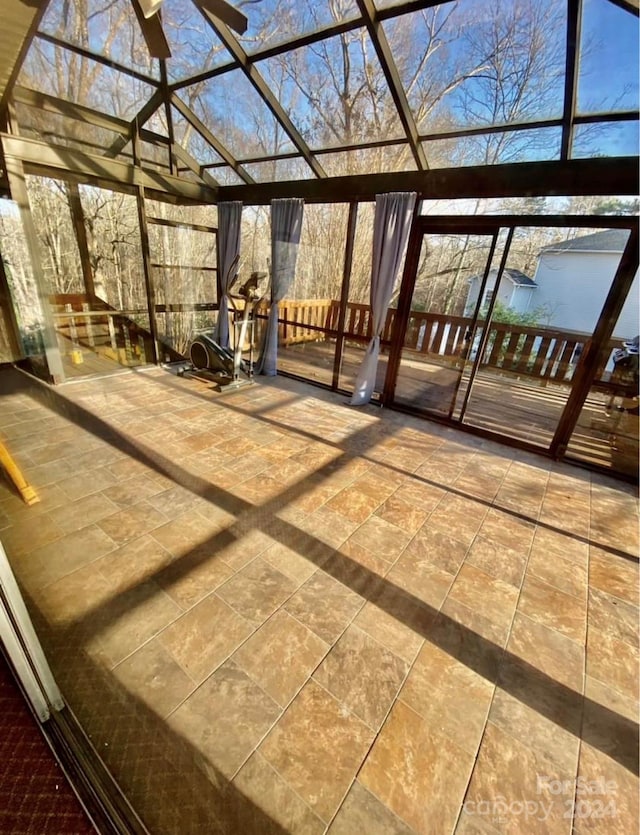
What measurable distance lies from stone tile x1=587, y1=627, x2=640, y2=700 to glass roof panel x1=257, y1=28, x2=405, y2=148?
410cm

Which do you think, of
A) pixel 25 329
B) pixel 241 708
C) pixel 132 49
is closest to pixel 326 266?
pixel 132 49

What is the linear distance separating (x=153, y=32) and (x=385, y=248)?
2421 mm

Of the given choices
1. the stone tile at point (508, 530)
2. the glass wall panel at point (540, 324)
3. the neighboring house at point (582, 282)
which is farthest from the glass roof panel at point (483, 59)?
the stone tile at point (508, 530)

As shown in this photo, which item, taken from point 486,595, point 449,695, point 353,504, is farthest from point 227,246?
point 449,695

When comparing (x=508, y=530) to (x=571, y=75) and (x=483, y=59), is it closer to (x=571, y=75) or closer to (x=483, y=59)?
(x=571, y=75)

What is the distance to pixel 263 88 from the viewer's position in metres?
3.39

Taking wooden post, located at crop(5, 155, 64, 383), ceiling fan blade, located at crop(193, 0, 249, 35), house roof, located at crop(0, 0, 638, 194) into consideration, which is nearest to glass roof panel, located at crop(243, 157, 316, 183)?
house roof, located at crop(0, 0, 638, 194)

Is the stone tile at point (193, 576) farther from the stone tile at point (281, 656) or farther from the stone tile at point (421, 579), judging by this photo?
the stone tile at point (421, 579)

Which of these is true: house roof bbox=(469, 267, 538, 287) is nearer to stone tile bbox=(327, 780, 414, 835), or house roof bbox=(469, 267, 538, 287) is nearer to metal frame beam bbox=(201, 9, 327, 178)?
metal frame beam bbox=(201, 9, 327, 178)

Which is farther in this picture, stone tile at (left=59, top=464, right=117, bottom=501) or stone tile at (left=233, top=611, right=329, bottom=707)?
stone tile at (left=59, top=464, right=117, bottom=501)

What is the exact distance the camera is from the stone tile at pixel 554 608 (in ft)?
5.65

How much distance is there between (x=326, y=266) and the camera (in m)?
5.31

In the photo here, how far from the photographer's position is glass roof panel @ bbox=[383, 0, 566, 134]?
90.4 inches

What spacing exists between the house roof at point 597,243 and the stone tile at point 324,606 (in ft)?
11.2
